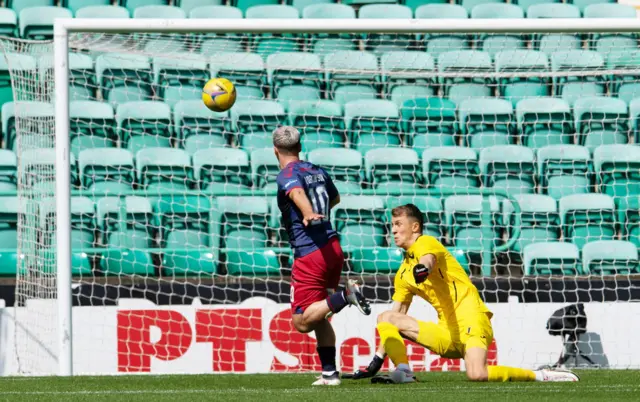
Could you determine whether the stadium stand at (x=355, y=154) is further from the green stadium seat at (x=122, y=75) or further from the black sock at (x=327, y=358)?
the black sock at (x=327, y=358)

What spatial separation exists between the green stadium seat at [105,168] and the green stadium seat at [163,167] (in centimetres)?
11

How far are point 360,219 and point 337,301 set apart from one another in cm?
396

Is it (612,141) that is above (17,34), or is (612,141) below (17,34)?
below

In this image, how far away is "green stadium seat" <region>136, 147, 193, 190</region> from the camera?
33.0ft

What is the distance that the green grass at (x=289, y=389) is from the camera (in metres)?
5.38

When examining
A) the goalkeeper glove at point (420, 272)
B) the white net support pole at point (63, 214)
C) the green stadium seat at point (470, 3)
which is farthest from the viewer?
the green stadium seat at point (470, 3)

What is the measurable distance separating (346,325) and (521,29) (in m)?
2.72

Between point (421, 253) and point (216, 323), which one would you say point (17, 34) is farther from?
point (421, 253)

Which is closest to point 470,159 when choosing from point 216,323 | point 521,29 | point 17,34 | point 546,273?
point 546,273

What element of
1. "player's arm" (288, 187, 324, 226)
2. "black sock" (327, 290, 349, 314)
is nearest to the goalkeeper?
"black sock" (327, 290, 349, 314)

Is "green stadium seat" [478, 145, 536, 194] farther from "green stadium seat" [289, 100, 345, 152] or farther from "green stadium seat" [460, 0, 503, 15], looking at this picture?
"green stadium seat" [460, 0, 503, 15]

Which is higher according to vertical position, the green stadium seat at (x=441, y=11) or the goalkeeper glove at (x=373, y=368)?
the green stadium seat at (x=441, y=11)

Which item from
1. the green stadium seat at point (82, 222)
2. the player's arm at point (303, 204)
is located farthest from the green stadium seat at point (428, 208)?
the player's arm at point (303, 204)

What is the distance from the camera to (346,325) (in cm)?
880
